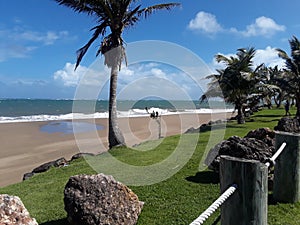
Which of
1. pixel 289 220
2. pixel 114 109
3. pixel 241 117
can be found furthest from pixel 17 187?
pixel 241 117

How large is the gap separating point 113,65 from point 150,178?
21.8 feet

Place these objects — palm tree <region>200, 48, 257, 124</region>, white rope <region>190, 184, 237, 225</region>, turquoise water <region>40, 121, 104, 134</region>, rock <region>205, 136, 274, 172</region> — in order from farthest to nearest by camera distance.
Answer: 1. turquoise water <region>40, 121, 104, 134</region>
2. palm tree <region>200, 48, 257, 124</region>
3. rock <region>205, 136, 274, 172</region>
4. white rope <region>190, 184, 237, 225</region>

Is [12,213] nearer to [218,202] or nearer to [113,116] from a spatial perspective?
[218,202]

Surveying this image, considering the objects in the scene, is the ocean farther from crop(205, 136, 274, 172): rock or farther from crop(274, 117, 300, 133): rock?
crop(205, 136, 274, 172): rock

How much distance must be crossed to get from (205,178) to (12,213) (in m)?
4.38

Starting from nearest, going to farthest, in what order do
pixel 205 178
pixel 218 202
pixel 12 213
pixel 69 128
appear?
pixel 218 202, pixel 12 213, pixel 205 178, pixel 69 128

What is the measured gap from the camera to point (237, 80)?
20469mm

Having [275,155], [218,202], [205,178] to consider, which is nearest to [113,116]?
[205,178]

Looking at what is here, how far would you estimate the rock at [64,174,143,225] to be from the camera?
13.4 feet

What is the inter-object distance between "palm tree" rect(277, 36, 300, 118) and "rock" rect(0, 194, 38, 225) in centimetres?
2253

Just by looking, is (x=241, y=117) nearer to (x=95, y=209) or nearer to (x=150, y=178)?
(x=150, y=178)

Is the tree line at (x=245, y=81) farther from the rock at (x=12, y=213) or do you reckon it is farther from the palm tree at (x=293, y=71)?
the rock at (x=12, y=213)

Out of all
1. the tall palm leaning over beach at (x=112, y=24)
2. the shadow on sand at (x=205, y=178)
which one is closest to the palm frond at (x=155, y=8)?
the tall palm leaning over beach at (x=112, y=24)

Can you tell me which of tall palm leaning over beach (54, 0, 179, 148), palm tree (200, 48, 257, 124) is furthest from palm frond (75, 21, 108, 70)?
palm tree (200, 48, 257, 124)
